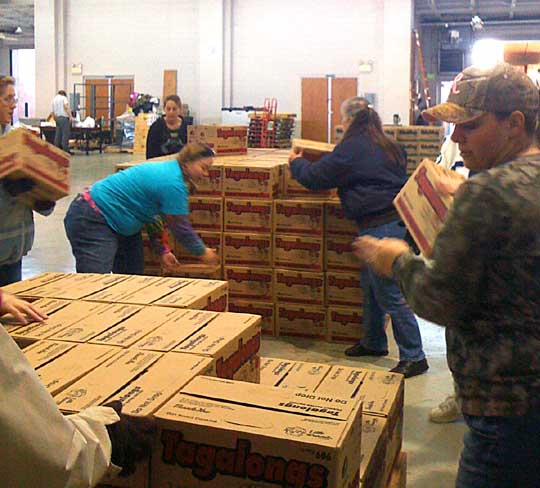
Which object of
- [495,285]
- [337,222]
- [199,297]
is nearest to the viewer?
[495,285]

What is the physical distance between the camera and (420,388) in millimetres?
4219

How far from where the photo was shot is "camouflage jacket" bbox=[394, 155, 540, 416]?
156 centimetres

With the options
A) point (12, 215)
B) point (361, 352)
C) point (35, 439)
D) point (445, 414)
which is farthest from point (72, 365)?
point (361, 352)

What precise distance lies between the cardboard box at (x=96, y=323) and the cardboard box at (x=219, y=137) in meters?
3.70

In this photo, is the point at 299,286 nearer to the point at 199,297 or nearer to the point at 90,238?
the point at 90,238

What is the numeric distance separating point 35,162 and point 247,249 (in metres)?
2.52

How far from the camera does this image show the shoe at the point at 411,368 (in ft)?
14.3

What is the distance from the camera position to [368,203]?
4.38 metres

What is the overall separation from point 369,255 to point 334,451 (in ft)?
1.76

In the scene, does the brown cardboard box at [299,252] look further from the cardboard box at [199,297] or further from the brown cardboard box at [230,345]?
the brown cardboard box at [230,345]

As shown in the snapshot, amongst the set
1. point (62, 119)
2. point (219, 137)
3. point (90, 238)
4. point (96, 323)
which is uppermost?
point (62, 119)

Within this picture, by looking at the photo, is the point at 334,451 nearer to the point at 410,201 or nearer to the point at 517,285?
the point at 517,285

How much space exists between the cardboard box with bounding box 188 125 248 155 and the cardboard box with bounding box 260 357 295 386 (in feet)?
11.5

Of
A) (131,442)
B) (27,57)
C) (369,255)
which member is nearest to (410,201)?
(369,255)
